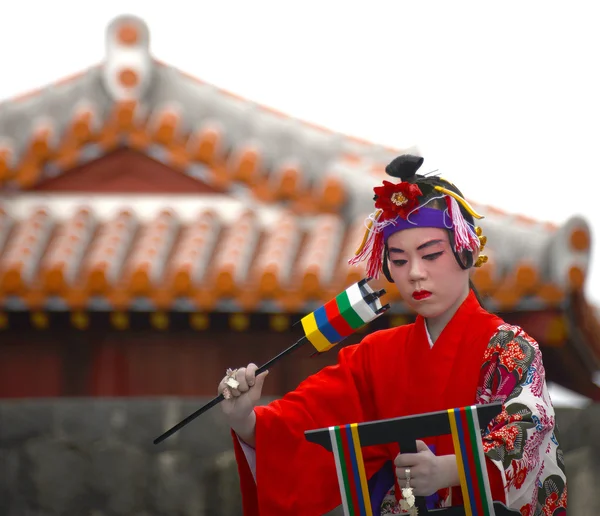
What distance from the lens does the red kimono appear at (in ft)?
12.3

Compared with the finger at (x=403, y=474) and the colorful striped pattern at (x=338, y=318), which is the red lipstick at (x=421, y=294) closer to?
the colorful striped pattern at (x=338, y=318)

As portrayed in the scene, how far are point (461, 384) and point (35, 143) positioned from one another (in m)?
4.05

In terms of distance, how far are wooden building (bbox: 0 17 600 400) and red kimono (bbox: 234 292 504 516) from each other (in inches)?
78.7

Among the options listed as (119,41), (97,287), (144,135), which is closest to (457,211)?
(97,287)

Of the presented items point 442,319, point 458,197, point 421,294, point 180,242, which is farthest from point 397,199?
point 180,242

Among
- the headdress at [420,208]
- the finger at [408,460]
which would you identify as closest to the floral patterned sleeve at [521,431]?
the finger at [408,460]

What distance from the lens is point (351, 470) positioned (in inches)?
142

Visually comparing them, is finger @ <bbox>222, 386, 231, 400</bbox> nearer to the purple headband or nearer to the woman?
the woman

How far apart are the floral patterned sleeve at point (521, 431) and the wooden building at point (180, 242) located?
7.35 feet

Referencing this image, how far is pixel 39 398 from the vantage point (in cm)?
659

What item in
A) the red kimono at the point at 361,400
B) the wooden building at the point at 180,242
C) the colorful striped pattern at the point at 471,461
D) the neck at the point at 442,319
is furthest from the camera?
the wooden building at the point at 180,242

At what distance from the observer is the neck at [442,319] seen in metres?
3.89

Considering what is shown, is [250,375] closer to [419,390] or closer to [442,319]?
[419,390]

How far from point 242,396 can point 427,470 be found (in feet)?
2.34
